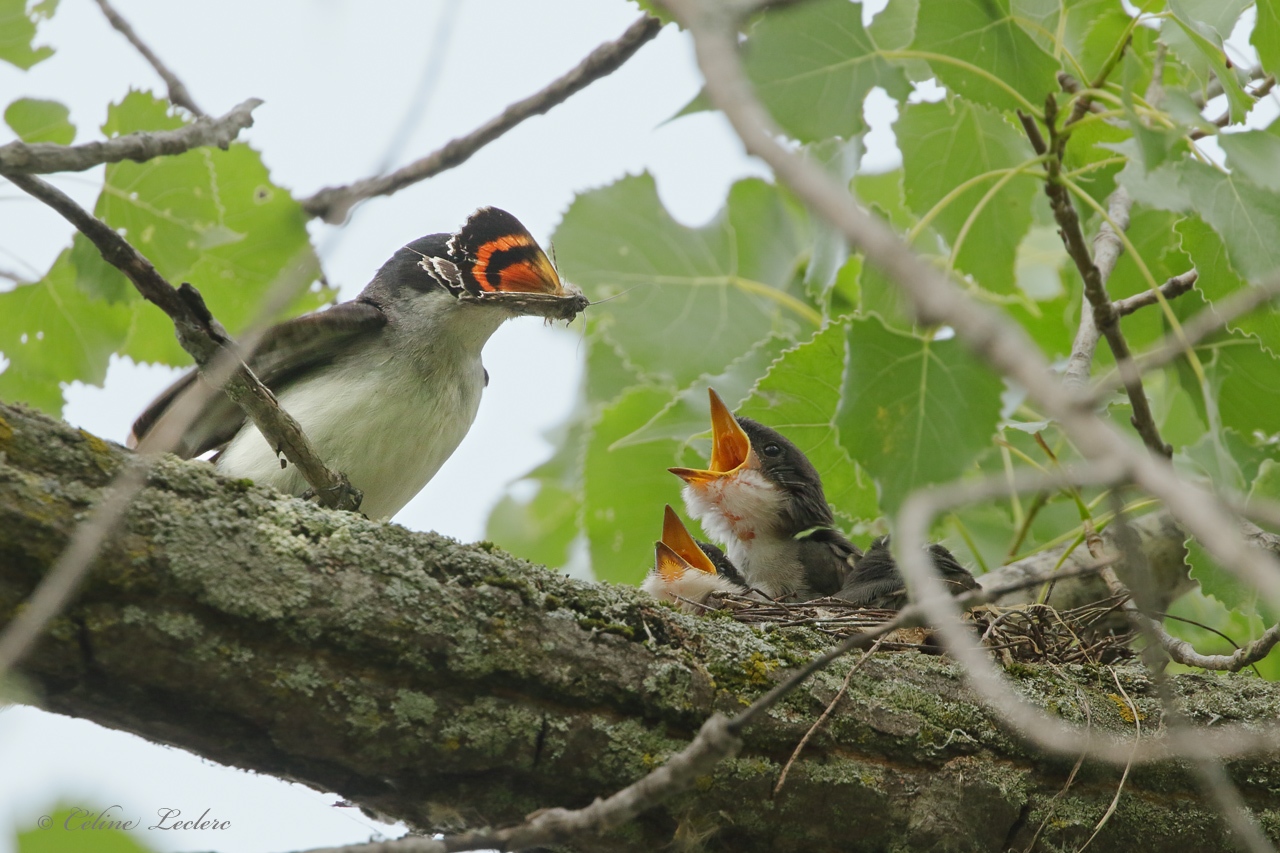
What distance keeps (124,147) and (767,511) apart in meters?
3.50

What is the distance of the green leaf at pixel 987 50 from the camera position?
378 centimetres

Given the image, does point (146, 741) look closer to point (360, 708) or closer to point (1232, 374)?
point (360, 708)

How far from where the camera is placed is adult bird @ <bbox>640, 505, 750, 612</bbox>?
4.58m

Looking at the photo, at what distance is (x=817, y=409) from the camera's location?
4.60 meters

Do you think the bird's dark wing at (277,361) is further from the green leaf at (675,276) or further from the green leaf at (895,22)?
the green leaf at (895,22)

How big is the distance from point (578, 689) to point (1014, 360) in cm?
205

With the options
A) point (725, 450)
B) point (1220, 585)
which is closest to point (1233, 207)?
point (1220, 585)

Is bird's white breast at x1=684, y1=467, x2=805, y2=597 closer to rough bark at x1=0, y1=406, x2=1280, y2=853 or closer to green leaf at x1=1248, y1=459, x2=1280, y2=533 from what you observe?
green leaf at x1=1248, y1=459, x2=1280, y2=533

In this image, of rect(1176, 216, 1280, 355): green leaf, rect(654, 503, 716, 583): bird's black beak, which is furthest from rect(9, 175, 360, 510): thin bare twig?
rect(1176, 216, 1280, 355): green leaf

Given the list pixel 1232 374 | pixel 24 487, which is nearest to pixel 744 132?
pixel 24 487

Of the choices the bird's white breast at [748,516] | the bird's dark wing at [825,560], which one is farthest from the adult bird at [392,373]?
the bird's dark wing at [825,560]

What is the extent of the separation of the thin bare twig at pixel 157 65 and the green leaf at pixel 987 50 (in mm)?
2491

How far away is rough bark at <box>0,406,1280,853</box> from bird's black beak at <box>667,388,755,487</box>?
7.41 ft

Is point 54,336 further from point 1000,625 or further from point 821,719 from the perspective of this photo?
point 1000,625
